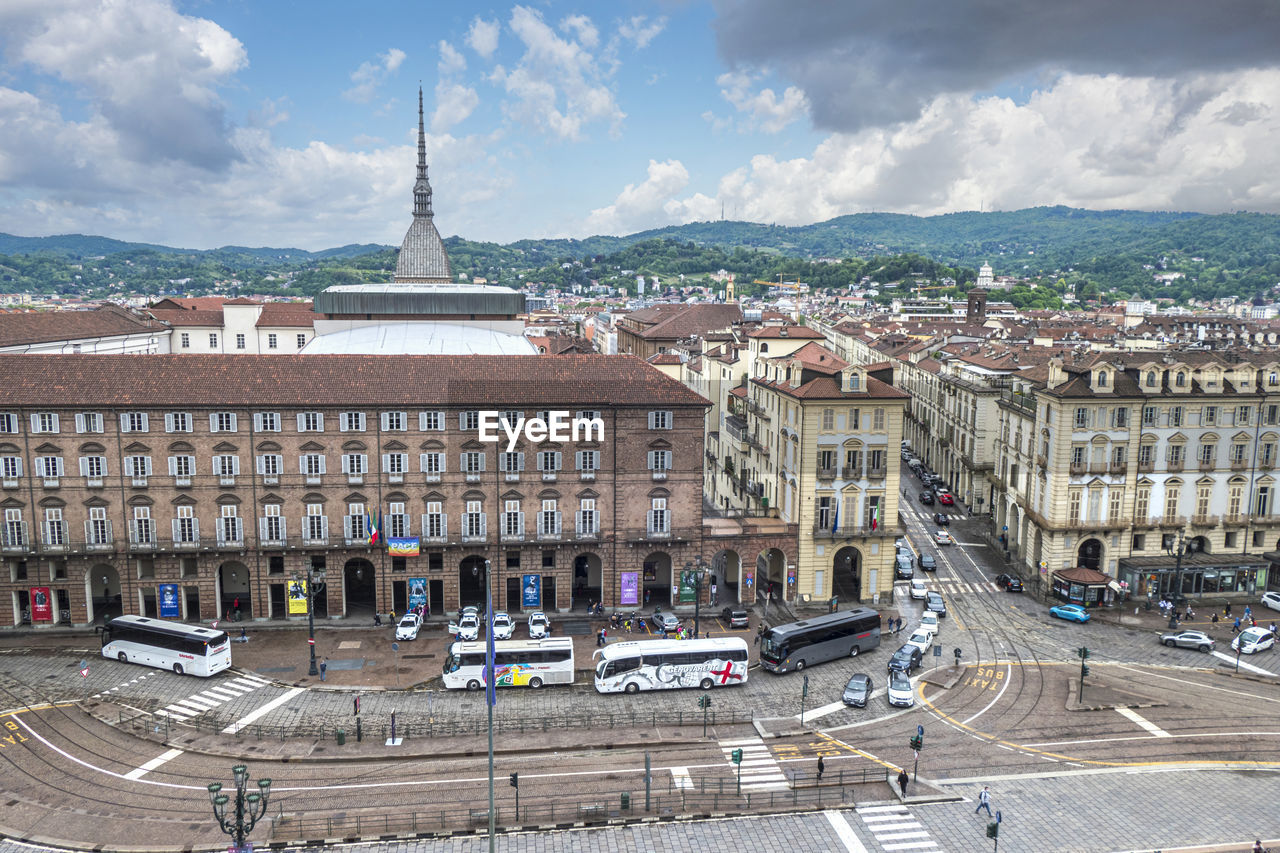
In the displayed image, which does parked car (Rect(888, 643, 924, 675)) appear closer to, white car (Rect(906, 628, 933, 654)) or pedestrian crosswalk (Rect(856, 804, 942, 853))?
white car (Rect(906, 628, 933, 654))

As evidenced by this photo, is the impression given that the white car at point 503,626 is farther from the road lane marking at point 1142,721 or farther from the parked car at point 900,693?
the road lane marking at point 1142,721

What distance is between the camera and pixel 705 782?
167ft

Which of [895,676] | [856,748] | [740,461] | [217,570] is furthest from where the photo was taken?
[740,461]

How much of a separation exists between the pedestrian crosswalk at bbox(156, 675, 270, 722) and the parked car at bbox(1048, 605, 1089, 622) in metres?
64.0

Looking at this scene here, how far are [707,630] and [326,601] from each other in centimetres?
3186

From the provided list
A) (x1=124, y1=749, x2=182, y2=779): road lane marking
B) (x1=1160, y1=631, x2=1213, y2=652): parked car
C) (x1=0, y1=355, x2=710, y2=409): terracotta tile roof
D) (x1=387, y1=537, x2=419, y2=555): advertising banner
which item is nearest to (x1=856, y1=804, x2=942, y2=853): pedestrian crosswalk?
(x1=0, y1=355, x2=710, y2=409): terracotta tile roof

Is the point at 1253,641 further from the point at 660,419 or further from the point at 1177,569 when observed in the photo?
the point at 660,419

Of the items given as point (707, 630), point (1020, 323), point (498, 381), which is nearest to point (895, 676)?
point (707, 630)

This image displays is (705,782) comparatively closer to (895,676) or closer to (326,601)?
(895,676)

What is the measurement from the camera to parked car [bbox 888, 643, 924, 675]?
218 feet

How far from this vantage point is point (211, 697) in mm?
62062

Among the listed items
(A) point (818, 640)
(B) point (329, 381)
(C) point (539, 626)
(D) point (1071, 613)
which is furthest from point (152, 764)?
(D) point (1071, 613)

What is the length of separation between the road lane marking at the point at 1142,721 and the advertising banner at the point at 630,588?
36.6m

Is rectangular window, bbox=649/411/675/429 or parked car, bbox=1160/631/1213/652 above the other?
rectangular window, bbox=649/411/675/429
